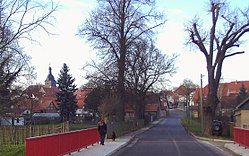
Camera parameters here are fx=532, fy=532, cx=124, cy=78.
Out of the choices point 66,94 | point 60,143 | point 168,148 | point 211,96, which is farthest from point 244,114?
point 66,94

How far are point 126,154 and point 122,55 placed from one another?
32772 millimetres

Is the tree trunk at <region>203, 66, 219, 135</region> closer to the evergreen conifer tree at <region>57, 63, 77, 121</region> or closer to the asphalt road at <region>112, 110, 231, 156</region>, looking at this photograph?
the asphalt road at <region>112, 110, 231, 156</region>

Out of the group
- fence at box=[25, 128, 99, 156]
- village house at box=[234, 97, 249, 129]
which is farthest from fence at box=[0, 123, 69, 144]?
village house at box=[234, 97, 249, 129]

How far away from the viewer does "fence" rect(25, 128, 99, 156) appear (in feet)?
55.3

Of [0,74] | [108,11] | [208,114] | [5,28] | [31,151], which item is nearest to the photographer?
[31,151]

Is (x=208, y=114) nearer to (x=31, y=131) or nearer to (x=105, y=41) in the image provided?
(x=105, y=41)

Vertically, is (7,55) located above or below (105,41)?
below

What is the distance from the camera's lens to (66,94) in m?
102

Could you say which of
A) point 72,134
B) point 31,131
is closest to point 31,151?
point 72,134

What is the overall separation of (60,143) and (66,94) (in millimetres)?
79773

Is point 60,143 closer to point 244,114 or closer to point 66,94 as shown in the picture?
point 244,114

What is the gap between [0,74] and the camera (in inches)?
1222

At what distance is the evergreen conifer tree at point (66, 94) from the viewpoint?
3942 inches

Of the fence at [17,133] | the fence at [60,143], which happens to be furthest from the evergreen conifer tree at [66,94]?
the fence at [60,143]
